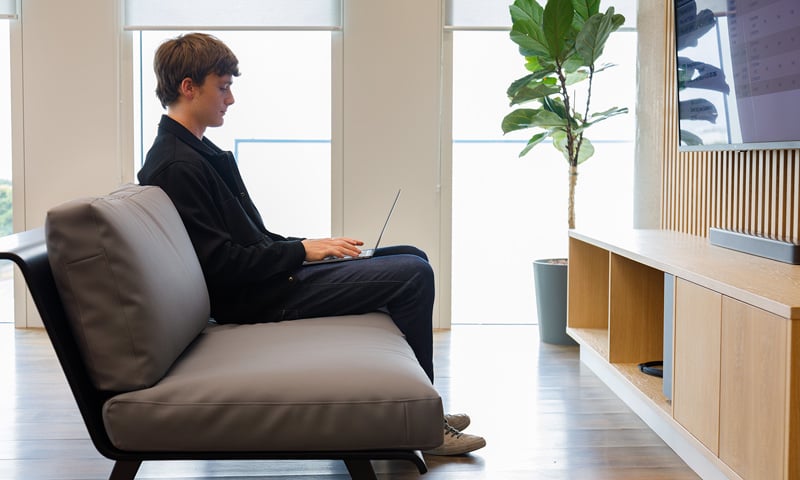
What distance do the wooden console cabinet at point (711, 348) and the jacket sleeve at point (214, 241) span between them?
1025mm

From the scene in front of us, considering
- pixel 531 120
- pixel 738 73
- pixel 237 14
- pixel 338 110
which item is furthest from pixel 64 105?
pixel 738 73

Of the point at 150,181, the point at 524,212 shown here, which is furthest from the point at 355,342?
the point at 524,212

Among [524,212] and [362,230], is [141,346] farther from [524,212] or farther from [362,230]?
[524,212]

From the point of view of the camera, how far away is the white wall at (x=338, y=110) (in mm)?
4441

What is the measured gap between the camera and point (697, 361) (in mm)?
2219

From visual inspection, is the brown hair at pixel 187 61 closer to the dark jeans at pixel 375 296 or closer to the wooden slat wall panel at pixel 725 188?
the dark jeans at pixel 375 296

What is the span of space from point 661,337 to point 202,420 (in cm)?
182

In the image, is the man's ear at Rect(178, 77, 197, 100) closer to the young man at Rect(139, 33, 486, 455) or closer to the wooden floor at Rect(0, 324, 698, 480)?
the young man at Rect(139, 33, 486, 455)

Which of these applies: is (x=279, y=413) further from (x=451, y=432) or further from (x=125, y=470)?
(x=451, y=432)

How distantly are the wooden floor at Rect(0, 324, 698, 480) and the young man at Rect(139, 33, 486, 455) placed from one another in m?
0.24

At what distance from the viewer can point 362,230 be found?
4.54 metres

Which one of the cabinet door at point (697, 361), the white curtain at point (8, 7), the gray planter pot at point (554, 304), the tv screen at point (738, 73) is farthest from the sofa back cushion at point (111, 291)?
the white curtain at point (8, 7)

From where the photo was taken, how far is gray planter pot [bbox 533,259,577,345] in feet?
13.6

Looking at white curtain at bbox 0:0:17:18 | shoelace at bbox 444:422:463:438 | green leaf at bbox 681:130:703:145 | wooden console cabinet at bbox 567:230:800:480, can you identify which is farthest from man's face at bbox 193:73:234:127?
white curtain at bbox 0:0:17:18
